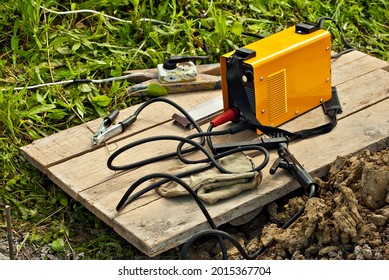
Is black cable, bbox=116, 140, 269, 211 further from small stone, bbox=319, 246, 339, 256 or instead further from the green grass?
small stone, bbox=319, 246, 339, 256

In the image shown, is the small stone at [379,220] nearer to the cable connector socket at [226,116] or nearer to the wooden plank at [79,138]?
the cable connector socket at [226,116]

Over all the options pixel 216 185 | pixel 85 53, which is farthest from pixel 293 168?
pixel 85 53

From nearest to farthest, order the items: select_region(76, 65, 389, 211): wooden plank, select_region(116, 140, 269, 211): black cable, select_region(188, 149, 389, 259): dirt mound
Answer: select_region(188, 149, 389, 259): dirt mound
select_region(116, 140, 269, 211): black cable
select_region(76, 65, 389, 211): wooden plank

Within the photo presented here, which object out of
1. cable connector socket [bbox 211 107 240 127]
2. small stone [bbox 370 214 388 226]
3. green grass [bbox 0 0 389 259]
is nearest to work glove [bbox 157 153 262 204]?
green grass [bbox 0 0 389 259]

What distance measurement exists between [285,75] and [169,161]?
677 millimetres

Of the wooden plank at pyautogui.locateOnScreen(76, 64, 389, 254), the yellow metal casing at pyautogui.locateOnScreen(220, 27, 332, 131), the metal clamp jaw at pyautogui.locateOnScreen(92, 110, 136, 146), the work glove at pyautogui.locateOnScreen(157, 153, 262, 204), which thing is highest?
the yellow metal casing at pyautogui.locateOnScreen(220, 27, 332, 131)

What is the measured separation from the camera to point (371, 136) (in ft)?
15.0

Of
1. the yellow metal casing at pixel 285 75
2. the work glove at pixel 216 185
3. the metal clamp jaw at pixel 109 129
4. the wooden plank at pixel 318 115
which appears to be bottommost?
the wooden plank at pixel 318 115

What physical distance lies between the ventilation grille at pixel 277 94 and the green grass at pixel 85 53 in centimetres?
82

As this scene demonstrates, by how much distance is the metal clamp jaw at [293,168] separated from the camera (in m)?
4.18

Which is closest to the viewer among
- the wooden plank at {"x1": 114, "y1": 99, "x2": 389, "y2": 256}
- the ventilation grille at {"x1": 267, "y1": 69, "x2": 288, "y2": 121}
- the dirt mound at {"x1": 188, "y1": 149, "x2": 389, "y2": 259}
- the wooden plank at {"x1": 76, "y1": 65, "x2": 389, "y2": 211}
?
the dirt mound at {"x1": 188, "y1": 149, "x2": 389, "y2": 259}

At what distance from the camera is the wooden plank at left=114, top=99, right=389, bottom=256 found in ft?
12.9

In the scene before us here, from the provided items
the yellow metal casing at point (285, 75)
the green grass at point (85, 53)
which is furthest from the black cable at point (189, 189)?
the yellow metal casing at point (285, 75)
